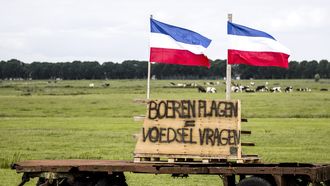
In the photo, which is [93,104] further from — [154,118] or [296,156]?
[154,118]

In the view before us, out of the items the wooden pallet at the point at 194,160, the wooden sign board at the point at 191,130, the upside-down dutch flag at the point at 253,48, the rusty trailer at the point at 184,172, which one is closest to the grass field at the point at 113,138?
the wooden sign board at the point at 191,130

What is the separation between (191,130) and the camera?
1759 centimetres

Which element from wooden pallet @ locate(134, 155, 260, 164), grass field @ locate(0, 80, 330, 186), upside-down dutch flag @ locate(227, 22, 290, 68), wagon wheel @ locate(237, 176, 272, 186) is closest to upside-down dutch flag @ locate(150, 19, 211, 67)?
upside-down dutch flag @ locate(227, 22, 290, 68)

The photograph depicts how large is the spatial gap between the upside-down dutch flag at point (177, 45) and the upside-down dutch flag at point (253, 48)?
1.94ft

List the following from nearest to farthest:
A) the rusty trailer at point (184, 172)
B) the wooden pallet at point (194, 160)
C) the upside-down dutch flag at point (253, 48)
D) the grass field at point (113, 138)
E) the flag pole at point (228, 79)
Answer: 1. the rusty trailer at point (184, 172)
2. the wooden pallet at point (194, 160)
3. the flag pole at point (228, 79)
4. the upside-down dutch flag at point (253, 48)
5. the grass field at point (113, 138)

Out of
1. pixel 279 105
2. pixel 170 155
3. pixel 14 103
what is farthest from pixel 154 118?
pixel 14 103

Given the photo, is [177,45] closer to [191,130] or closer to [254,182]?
[191,130]

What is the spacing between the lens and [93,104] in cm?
9094

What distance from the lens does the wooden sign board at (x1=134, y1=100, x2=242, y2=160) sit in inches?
687

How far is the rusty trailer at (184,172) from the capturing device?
1630 centimetres

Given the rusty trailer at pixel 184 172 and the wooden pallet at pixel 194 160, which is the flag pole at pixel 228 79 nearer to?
the wooden pallet at pixel 194 160

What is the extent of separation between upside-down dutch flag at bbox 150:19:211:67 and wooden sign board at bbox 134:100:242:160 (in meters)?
1.35

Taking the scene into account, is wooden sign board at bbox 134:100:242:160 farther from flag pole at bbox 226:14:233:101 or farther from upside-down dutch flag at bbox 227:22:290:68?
upside-down dutch flag at bbox 227:22:290:68

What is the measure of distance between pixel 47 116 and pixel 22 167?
187ft
